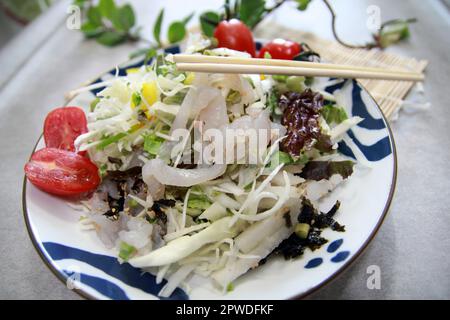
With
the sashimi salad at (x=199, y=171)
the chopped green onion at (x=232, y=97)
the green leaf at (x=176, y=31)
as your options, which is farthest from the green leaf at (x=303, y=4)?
the chopped green onion at (x=232, y=97)

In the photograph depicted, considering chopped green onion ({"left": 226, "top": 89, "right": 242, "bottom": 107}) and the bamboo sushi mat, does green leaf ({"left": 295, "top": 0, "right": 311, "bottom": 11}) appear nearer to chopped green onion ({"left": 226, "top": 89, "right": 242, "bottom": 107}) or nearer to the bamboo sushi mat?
the bamboo sushi mat

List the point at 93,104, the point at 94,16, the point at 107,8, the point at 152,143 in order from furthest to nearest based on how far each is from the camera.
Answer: the point at 94,16 < the point at 107,8 < the point at 93,104 < the point at 152,143

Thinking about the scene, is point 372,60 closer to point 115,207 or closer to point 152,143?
point 152,143

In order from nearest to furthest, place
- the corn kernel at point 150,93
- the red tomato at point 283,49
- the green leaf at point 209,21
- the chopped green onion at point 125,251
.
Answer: the chopped green onion at point 125,251 → the corn kernel at point 150,93 → the red tomato at point 283,49 → the green leaf at point 209,21

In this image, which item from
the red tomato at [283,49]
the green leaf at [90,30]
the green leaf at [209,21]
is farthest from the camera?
the green leaf at [90,30]

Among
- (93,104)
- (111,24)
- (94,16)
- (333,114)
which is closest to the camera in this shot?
(333,114)

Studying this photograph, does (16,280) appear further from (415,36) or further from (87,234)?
(415,36)

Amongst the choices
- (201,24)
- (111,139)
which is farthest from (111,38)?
(111,139)

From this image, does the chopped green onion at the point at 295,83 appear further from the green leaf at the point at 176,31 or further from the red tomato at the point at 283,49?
the green leaf at the point at 176,31
